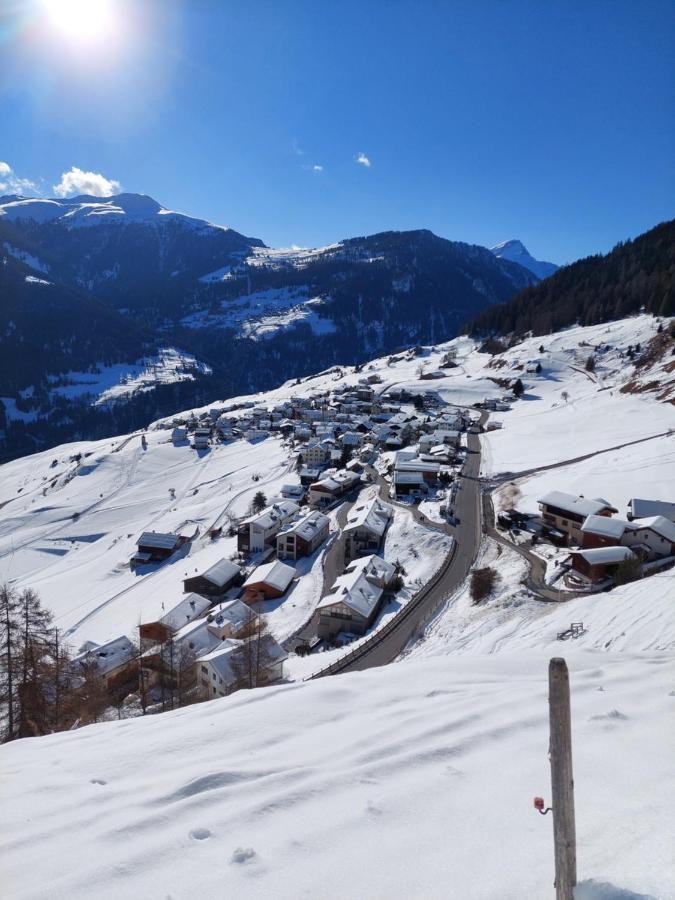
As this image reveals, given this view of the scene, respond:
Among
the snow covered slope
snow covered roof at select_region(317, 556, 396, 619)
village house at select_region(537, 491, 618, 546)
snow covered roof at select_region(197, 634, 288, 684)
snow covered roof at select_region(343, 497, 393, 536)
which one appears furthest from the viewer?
the snow covered slope

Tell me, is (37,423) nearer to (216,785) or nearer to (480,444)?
(480,444)

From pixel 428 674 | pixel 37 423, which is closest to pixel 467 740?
pixel 428 674

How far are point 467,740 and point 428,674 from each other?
405cm

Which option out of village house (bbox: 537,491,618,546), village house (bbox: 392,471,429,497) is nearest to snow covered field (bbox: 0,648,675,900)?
village house (bbox: 537,491,618,546)

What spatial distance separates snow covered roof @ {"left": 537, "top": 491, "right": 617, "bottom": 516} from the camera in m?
31.7

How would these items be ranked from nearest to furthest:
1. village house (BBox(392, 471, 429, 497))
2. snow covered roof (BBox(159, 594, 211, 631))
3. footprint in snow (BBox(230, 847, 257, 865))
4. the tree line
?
footprint in snow (BBox(230, 847, 257, 865)), the tree line, snow covered roof (BBox(159, 594, 211, 631)), village house (BBox(392, 471, 429, 497))

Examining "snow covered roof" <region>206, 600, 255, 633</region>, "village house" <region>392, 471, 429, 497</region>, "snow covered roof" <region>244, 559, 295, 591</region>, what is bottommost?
"snow covered roof" <region>206, 600, 255, 633</region>

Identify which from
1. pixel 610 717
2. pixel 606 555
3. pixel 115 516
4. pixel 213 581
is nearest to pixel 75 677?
pixel 213 581

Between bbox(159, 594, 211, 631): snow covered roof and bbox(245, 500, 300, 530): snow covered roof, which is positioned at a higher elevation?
bbox(245, 500, 300, 530): snow covered roof

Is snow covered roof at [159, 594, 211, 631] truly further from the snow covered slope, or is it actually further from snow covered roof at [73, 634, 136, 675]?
the snow covered slope

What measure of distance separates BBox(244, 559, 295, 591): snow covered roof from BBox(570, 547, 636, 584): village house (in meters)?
19.1

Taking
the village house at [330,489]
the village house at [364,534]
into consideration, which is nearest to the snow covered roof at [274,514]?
the village house at [330,489]

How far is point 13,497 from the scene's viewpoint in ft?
261

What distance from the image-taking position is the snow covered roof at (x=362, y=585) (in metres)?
26.9
